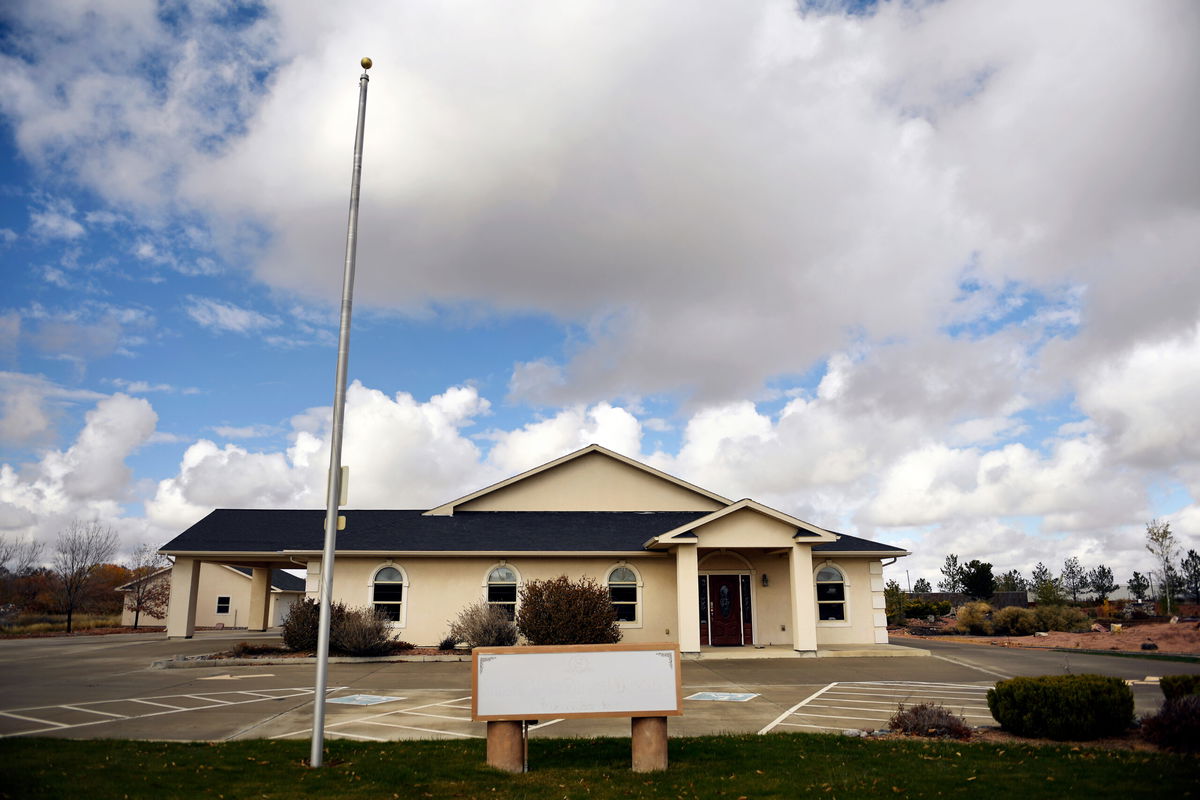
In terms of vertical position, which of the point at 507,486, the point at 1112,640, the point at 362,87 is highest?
the point at 362,87

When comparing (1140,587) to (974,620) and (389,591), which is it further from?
(389,591)

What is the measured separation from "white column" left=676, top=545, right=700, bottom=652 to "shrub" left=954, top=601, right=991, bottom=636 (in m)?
20.4

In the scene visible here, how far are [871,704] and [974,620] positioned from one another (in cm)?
2827

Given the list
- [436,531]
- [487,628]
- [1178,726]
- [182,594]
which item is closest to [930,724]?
[1178,726]

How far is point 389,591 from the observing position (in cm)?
2453

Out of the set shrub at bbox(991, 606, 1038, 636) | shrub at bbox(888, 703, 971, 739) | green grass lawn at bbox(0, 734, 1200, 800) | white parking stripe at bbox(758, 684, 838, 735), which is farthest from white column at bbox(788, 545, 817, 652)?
shrub at bbox(991, 606, 1038, 636)

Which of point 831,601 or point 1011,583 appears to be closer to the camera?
point 831,601

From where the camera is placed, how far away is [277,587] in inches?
1898

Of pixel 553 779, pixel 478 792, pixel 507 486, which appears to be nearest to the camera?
pixel 478 792

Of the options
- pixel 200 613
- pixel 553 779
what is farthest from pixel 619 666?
pixel 200 613

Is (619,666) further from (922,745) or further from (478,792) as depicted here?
(922,745)

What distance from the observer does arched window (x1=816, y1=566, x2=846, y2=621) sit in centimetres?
2517

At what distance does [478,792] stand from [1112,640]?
29.9m

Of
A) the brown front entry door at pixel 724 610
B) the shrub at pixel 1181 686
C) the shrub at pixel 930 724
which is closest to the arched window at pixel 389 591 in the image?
the brown front entry door at pixel 724 610
